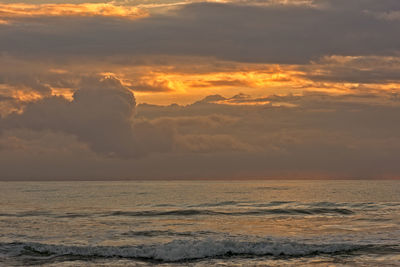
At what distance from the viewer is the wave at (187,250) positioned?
33.1 m

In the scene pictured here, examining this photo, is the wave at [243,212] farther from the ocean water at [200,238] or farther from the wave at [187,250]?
the wave at [187,250]

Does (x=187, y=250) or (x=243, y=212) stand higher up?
(x=243, y=212)

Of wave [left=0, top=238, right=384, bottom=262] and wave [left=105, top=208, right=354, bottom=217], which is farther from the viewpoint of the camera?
wave [left=105, top=208, right=354, bottom=217]

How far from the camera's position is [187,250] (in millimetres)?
33531

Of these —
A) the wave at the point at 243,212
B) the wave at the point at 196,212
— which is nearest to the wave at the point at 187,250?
the wave at the point at 196,212

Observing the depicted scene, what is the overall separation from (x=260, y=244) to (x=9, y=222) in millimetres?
29898

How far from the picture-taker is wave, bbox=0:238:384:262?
3309 cm

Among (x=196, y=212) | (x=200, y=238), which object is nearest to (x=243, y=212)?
(x=196, y=212)

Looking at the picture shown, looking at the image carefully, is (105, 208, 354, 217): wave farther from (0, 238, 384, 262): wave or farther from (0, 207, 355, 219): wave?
(0, 238, 384, 262): wave

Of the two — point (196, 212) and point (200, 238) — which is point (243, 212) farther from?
point (200, 238)

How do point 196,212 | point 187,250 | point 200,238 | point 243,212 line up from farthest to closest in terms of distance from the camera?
point 196,212 < point 243,212 < point 200,238 < point 187,250

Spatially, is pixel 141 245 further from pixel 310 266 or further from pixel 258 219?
pixel 258 219

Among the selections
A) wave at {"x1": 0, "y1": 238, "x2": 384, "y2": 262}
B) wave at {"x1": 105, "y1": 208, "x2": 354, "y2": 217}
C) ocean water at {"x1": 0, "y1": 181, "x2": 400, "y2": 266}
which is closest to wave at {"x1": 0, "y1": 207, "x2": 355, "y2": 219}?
wave at {"x1": 105, "y1": 208, "x2": 354, "y2": 217}

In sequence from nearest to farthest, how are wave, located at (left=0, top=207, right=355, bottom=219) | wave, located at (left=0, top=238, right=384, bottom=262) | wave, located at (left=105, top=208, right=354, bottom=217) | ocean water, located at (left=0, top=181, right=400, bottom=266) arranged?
ocean water, located at (left=0, top=181, right=400, bottom=266)
wave, located at (left=0, top=238, right=384, bottom=262)
wave, located at (left=0, top=207, right=355, bottom=219)
wave, located at (left=105, top=208, right=354, bottom=217)
